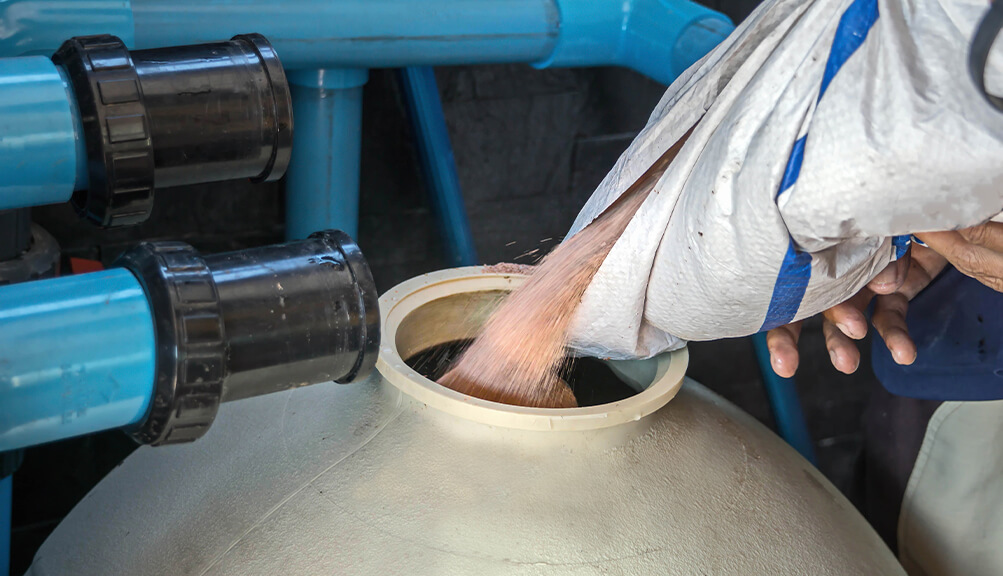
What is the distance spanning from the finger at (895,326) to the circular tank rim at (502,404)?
28cm

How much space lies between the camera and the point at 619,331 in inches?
31.6

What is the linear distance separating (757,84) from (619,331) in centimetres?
27

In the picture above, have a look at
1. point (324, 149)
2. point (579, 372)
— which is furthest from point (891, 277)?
point (324, 149)

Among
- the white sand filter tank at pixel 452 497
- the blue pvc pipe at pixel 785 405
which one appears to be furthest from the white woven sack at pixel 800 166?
the blue pvc pipe at pixel 785 405

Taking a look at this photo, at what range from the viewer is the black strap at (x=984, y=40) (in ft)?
1.63

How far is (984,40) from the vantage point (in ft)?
1.64

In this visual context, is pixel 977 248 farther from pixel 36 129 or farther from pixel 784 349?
pixel 36 129

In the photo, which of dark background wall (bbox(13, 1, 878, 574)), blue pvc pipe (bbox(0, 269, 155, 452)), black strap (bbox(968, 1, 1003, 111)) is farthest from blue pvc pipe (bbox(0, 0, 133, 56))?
black strap (bbox(968, 1, 1003, 111))

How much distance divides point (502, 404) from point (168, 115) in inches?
14.2

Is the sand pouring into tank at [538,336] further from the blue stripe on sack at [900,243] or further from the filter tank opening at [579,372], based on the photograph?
the blue stripe on sack at [900,243]

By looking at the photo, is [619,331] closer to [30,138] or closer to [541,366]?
[541,366]

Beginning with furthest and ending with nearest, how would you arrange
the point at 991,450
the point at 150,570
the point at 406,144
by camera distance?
the point at 406,144 → the point at 991,450 → the point at 150,570

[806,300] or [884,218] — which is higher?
[884,218]

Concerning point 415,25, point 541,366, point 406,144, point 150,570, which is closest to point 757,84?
point 541,366
